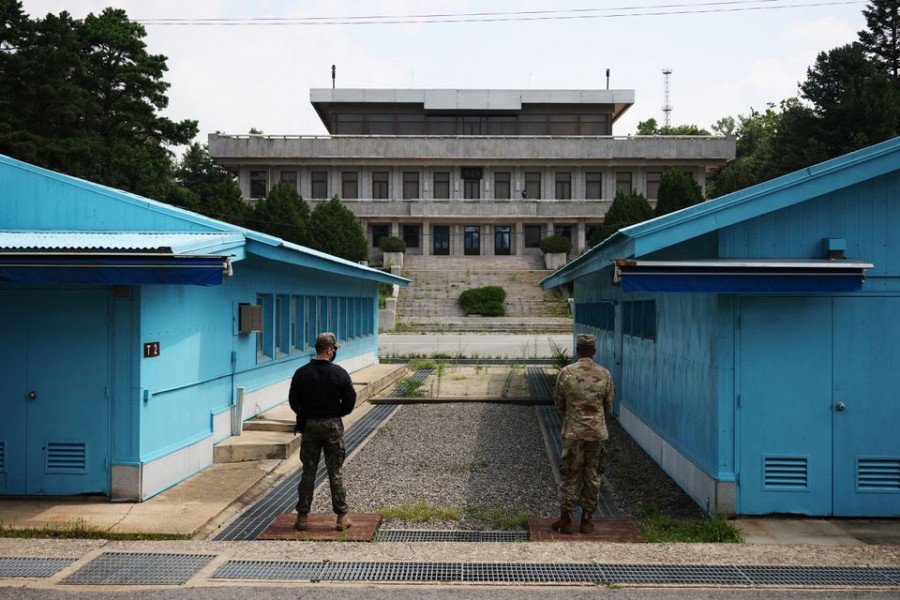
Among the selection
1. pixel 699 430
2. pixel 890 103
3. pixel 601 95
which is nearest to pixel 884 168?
pixel 699 430

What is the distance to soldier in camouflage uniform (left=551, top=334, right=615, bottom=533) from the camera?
7.73 m

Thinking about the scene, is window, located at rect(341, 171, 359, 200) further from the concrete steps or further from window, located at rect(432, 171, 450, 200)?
the concrete steps

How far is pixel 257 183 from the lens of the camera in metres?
63.8

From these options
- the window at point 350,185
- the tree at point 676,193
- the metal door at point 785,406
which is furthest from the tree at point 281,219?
the metal door at point 785,406

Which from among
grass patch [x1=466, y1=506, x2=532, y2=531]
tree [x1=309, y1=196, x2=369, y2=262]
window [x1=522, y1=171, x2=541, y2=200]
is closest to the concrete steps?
grass patch [x1=466, y1=506, x2=532, y2=531]

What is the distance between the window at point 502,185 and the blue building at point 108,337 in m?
51.8

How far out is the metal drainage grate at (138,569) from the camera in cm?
635

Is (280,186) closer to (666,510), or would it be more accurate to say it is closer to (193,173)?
(193,173)

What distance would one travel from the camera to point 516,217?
61406 mm

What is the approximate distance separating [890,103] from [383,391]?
33.5 m

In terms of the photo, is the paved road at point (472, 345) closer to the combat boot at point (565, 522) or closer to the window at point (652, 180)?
the combat boot at point (565, 522)

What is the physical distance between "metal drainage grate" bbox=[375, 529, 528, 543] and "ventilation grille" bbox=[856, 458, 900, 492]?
3613 millimetres

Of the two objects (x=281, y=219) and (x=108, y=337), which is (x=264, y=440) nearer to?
(x=108, y=337)

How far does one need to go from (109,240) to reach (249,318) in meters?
3.42
